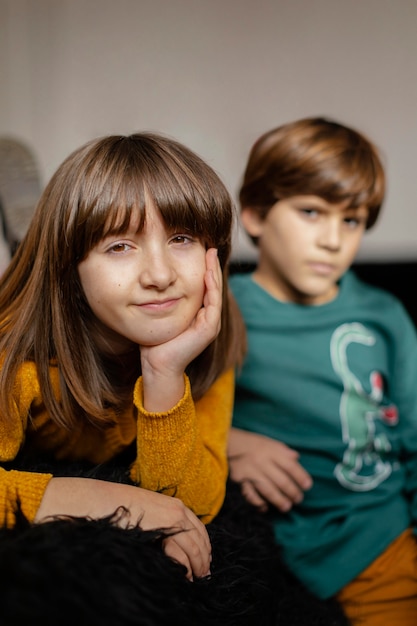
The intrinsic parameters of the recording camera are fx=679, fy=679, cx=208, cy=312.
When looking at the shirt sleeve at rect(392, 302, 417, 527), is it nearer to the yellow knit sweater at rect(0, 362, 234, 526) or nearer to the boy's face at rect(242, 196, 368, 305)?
the boy's face at rect(242, 196, 368, 305)

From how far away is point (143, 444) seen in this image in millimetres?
824

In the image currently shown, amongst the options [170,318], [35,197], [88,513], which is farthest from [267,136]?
[88,513]

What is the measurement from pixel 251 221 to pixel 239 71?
469mm

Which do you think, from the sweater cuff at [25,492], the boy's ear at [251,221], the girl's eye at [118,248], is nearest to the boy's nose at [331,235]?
the boy's ear at [251,221]

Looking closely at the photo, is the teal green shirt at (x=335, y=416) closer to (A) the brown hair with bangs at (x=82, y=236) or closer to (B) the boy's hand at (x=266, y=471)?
(B) the boy's hand at (x=266, y=471)

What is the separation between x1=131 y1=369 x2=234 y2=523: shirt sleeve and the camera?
2.67 ft

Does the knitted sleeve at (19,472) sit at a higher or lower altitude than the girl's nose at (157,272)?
lower

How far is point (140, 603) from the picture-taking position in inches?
24.5

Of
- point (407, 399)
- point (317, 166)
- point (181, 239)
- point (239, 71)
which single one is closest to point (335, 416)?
point (407, 399)

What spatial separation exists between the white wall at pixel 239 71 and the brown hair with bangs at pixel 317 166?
0.32 m

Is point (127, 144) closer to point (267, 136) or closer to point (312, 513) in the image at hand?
point (267, 136)

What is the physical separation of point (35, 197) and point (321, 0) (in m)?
0.78

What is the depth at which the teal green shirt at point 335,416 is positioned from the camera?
115 cm

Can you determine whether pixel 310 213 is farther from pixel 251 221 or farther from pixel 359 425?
pixel 359 425
